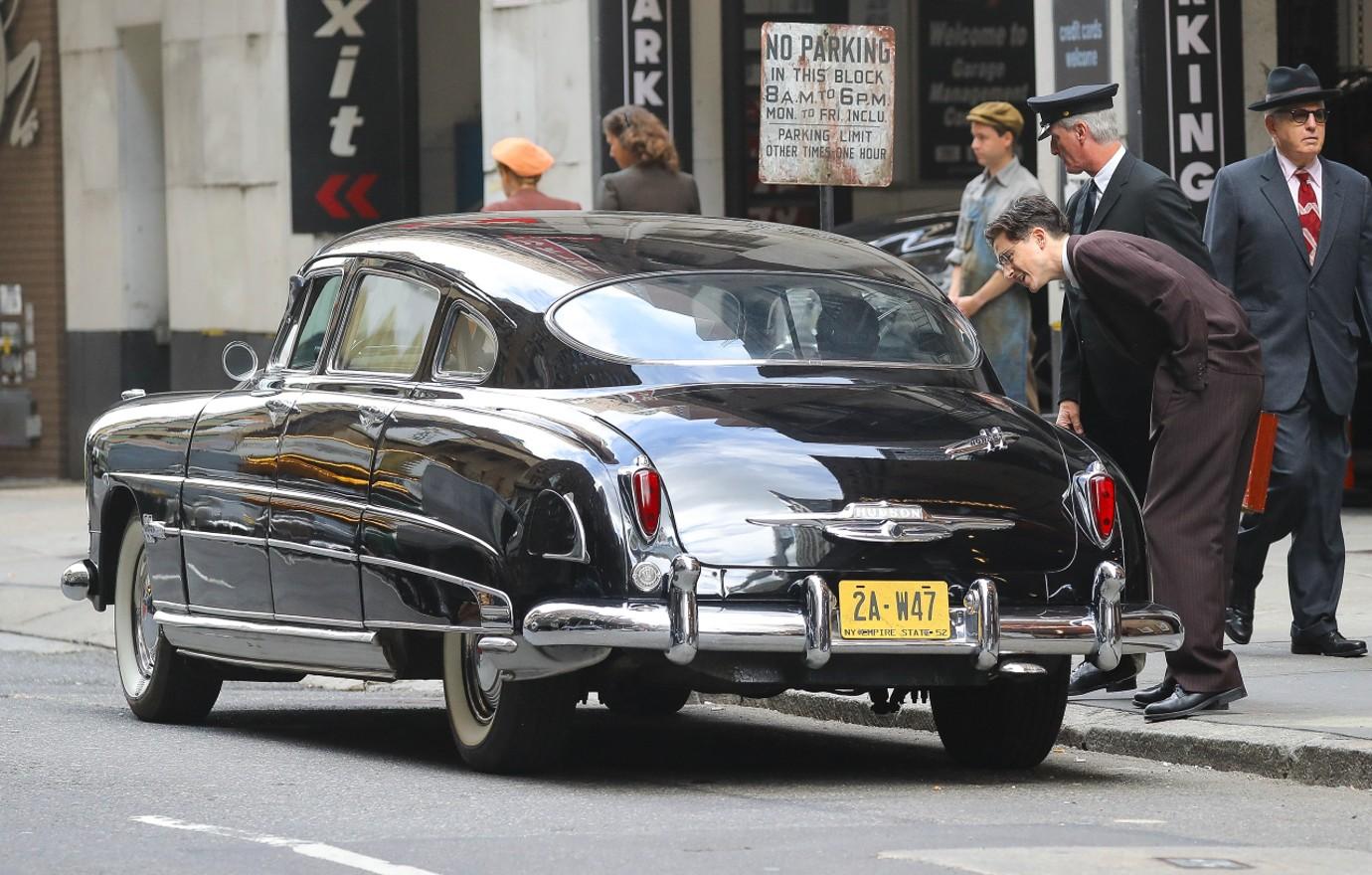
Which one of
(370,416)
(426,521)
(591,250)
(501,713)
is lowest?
(501,713)

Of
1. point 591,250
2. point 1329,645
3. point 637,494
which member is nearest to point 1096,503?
point 637,494

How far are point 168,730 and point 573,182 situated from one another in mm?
9784

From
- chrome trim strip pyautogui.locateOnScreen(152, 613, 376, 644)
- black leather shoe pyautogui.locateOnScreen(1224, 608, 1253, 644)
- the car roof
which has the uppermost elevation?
the car roof

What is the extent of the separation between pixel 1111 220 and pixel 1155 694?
5.15ft

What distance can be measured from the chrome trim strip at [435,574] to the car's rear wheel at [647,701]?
1.57 metres

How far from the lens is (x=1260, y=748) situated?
7.81 meters

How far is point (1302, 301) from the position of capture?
9648 millimetres

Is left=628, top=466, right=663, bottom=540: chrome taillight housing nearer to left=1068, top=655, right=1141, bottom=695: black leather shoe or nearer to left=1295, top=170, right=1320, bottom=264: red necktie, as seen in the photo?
left=1068, top=655, right=1141, bottom=695: black leather shoe

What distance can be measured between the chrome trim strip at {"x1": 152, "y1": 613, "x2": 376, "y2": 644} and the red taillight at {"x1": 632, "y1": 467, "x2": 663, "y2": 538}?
50.2 inches

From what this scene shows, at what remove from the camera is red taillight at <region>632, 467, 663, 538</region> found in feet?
23.3

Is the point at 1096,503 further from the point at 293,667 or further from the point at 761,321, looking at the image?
the point at 293,667

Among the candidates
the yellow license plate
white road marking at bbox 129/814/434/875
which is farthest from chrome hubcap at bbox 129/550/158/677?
the yellow license plate

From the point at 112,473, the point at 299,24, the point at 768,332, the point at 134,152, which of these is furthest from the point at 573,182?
the point at 768,332

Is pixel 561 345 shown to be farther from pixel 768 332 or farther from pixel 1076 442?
pixel 1076 442
